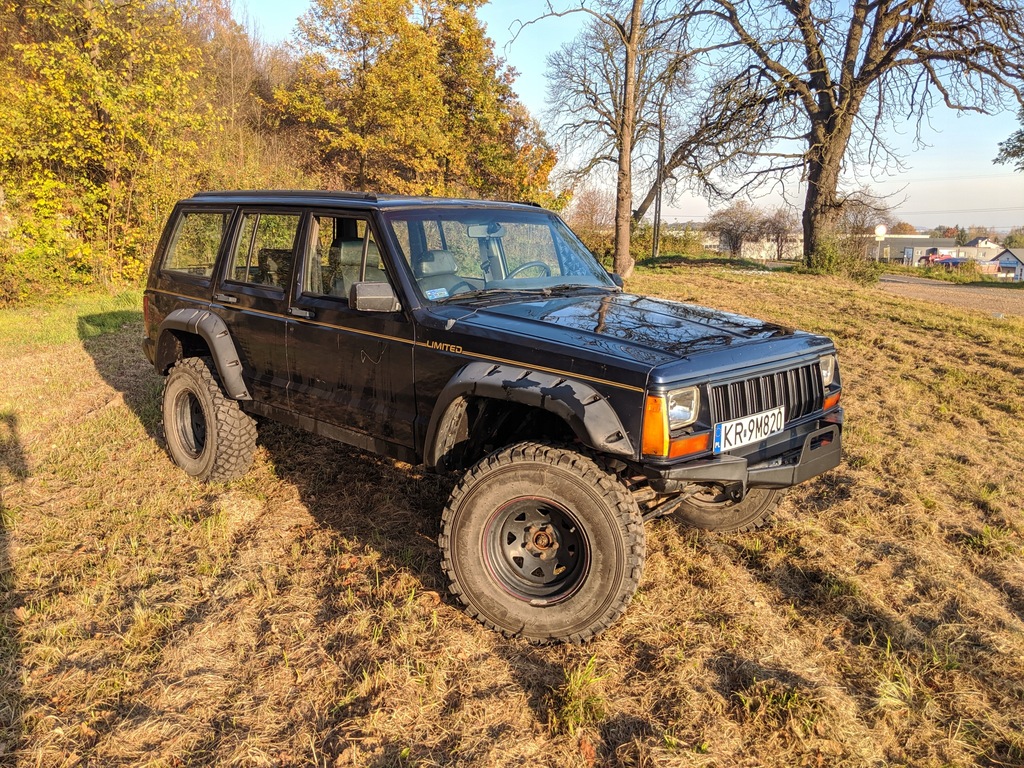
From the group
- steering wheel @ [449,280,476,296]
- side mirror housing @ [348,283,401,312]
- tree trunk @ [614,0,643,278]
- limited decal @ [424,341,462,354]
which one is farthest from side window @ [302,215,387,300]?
tree trunk @ [614,0,643,278]

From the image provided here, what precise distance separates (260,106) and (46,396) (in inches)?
767

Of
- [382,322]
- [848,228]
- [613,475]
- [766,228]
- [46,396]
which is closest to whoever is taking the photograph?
[613,475]

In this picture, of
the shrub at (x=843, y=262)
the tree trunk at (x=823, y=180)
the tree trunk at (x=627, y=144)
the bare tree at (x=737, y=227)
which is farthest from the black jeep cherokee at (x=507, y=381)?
the bare tree at (x=737, y=227)

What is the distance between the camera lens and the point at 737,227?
4484 cm

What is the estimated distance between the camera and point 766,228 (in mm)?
45469

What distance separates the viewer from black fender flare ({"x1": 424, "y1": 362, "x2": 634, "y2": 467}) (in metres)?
2.80

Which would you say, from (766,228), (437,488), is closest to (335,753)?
(437,488)

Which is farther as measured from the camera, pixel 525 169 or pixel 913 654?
pixel 525 169

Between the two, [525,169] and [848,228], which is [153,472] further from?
[525,169]

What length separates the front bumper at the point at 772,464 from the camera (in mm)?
2818

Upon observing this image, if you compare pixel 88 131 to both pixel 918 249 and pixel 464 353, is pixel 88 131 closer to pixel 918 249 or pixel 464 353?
pixel 464 353

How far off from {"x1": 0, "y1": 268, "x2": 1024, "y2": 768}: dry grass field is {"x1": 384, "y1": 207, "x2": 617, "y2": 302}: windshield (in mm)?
1539

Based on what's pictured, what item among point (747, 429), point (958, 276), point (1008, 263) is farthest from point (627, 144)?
point (1008, 263)

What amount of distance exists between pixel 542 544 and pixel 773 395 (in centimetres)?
129
